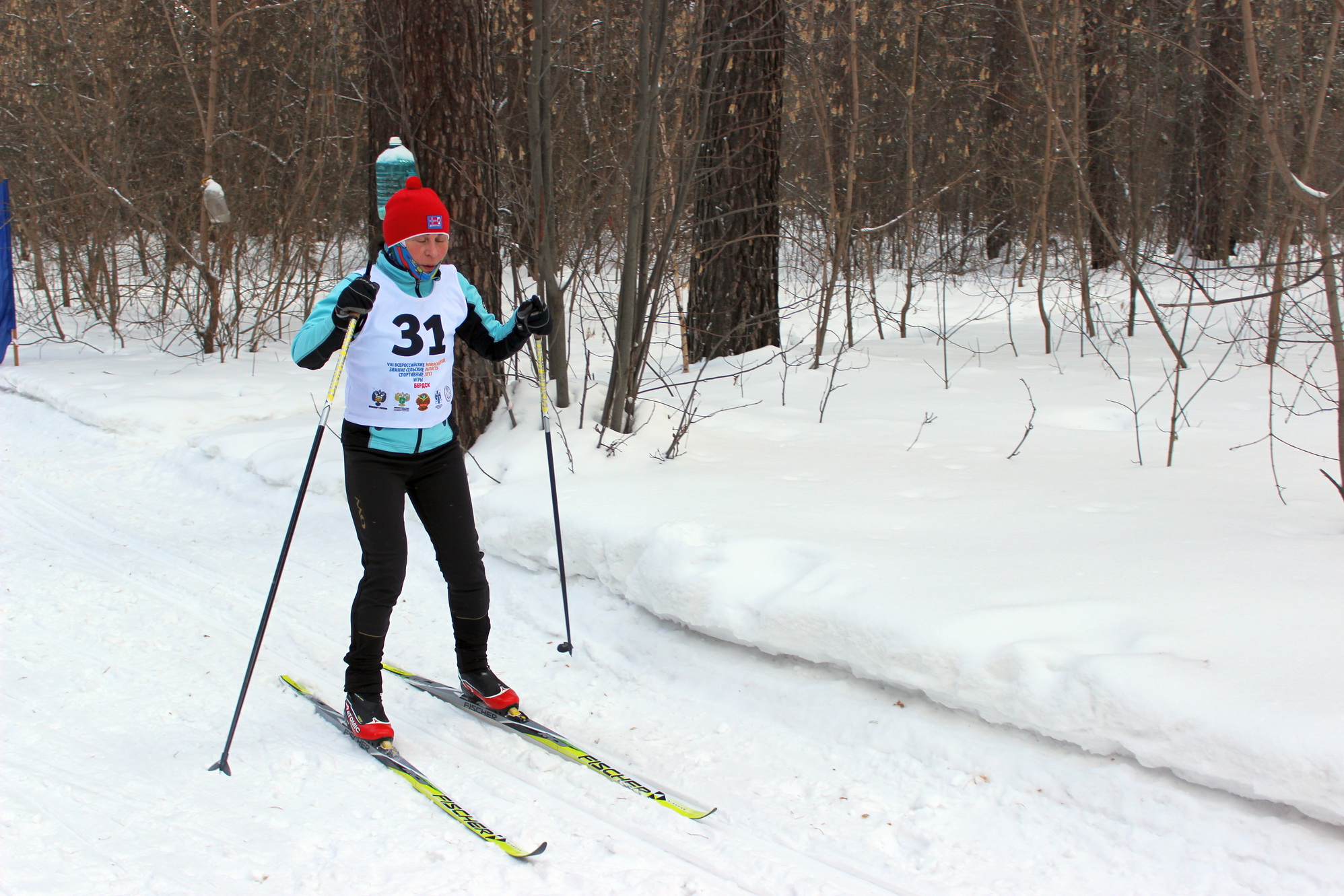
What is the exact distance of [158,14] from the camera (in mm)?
11398

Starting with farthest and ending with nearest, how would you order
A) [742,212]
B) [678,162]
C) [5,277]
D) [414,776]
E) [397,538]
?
1. [5,277]
2. [742,212]
3. [678,162]
4. [397,538]
5. [414,776]

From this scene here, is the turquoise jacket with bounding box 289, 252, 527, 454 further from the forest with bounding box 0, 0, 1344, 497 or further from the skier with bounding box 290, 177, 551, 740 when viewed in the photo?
the forest with bounding box 0, 0, 1344, 497

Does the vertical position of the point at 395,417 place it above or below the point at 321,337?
below

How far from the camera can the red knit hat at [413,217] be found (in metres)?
3.33

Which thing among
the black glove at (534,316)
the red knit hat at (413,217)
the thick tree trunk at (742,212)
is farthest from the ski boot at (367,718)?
the thick tree trunk at (742,212)

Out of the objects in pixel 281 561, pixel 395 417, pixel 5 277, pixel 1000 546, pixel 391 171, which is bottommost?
pixel 1000 546

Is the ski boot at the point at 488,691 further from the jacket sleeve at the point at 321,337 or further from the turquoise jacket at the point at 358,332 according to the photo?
the jacket sleeve at the point at 321,337

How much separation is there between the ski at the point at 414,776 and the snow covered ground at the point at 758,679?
5 centimetres

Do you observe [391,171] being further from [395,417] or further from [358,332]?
[395,417]

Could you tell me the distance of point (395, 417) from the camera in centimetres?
334

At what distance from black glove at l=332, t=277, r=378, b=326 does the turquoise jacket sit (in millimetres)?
22

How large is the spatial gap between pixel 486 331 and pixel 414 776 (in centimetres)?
164

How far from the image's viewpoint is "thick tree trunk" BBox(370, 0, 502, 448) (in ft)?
19.2

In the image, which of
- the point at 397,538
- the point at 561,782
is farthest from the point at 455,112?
the point at 561,782
